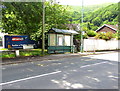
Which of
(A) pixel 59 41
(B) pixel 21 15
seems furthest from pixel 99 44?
(B) pixel 21 15

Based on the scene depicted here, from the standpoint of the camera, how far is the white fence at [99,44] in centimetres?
2163

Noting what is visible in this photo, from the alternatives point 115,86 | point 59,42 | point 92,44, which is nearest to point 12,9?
point 59,42

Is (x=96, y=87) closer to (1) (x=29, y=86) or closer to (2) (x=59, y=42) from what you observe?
(1) (x=29, y=86)

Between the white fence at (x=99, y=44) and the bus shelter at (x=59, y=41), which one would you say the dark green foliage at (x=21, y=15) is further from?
the white fence at (x=99, y=44)

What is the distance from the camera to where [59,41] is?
57.4 ft

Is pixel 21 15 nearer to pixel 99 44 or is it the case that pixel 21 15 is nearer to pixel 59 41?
pixel 59 41

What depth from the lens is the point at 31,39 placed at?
23.8m

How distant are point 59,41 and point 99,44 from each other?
32.5 feet

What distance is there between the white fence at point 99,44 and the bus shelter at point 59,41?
403 centimetres

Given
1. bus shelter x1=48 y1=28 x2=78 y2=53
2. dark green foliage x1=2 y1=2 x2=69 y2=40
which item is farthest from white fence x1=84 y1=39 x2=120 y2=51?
dark green foliage x1=2 y1=2 x2=69 y2=40

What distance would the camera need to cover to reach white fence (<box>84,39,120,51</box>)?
852 inches

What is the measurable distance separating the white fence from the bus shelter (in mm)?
4034

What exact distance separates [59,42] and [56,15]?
13.5 ft

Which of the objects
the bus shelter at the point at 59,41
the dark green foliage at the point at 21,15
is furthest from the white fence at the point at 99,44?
the dark green foliage at the point at 21,15
